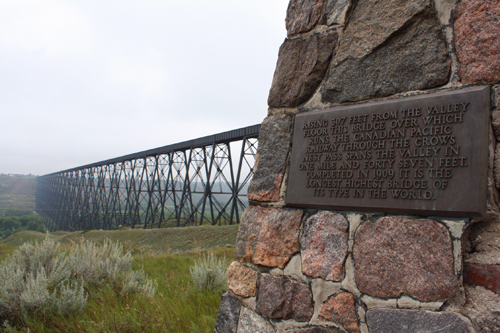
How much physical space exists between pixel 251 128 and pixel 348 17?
10.8 metres

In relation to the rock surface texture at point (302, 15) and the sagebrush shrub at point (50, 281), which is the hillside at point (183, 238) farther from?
the rock surface texture at point (302, 15)

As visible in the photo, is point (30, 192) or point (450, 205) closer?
point (450, 205)

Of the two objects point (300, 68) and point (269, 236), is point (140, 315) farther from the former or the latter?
point (300, 68)

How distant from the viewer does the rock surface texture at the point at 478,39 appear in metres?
1.40

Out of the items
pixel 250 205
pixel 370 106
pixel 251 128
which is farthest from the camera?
pixel 251 128

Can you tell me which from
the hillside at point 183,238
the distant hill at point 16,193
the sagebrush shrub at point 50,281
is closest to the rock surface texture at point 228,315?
the sagebrush shrub at point 50,281

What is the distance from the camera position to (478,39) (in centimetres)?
143

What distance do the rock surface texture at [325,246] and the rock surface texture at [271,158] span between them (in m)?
0.32

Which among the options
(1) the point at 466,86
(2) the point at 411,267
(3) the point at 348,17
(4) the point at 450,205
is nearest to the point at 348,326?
(2) the point at 411,267

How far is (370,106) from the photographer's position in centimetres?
176

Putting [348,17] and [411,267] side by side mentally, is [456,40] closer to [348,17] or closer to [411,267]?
[348,17]

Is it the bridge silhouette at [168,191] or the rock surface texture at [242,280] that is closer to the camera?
the rock surface texture at [242,280]

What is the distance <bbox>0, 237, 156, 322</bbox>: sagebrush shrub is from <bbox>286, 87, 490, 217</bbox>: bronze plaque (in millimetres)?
2216

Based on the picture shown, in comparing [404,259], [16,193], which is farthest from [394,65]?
[16,193]
